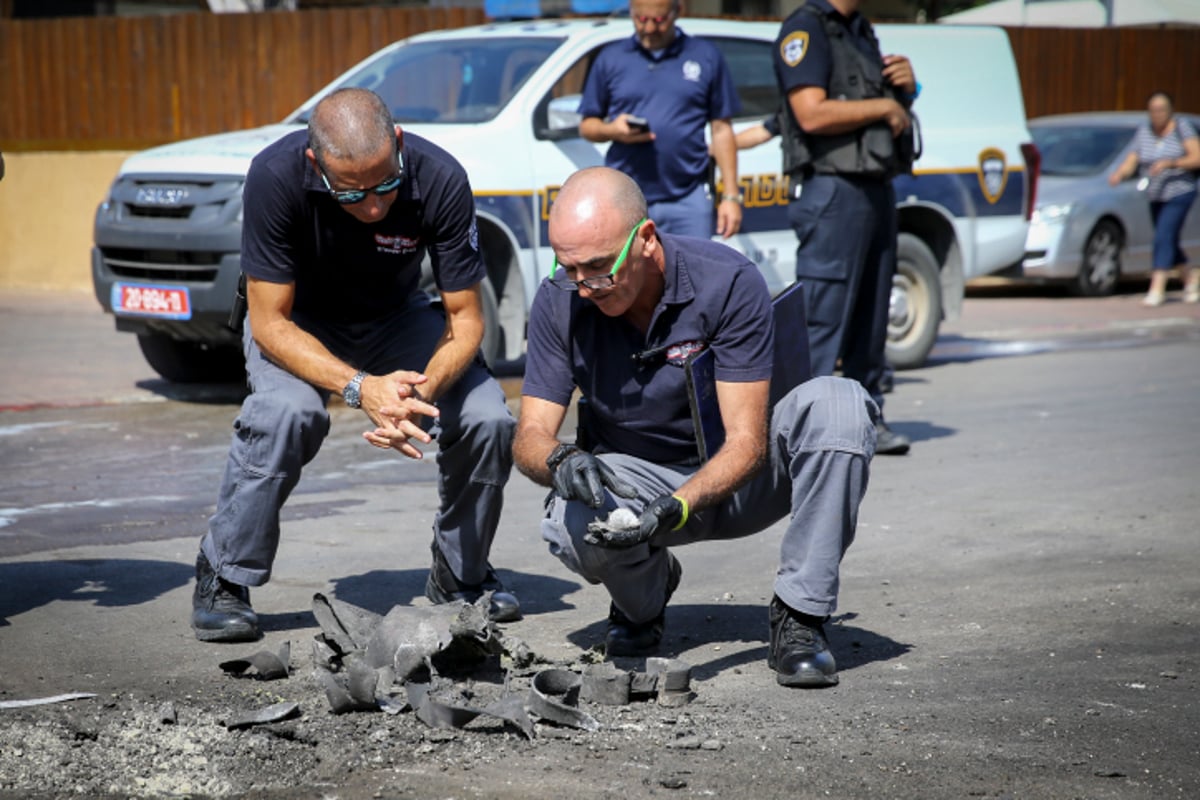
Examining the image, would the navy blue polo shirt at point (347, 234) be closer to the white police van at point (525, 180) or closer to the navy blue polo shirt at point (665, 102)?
the white police van at point (525, 180)

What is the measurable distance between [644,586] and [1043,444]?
13.2 feet

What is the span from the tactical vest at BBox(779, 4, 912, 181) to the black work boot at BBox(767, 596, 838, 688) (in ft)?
11.3

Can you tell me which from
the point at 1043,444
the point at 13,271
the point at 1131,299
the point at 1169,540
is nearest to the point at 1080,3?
the point at 1131,299

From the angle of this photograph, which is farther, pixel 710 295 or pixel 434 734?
pixel 710 295

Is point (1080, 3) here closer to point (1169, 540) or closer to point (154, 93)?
point (154, 93)

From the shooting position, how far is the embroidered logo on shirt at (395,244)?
4637 mm

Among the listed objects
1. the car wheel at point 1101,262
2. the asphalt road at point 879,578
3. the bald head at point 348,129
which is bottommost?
the car wheel at point 1101,262

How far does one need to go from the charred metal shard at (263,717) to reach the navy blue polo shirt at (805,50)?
14.2ft

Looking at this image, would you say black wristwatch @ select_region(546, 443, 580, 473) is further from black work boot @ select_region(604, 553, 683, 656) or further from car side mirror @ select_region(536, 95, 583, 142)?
car side mirror @ select_region(536, 95, 583, 142)

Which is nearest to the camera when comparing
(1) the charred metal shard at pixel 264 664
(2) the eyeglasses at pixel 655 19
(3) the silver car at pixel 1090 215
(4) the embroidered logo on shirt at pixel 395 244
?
(1) the charred metal shard at pixel 264 664

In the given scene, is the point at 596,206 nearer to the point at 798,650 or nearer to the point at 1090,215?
the point at 798,650

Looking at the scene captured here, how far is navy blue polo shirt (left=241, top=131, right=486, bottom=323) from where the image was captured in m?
4.50

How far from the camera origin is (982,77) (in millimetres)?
11109

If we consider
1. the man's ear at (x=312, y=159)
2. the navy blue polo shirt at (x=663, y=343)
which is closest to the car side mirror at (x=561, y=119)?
the man's ear at (x=312, y=159)
